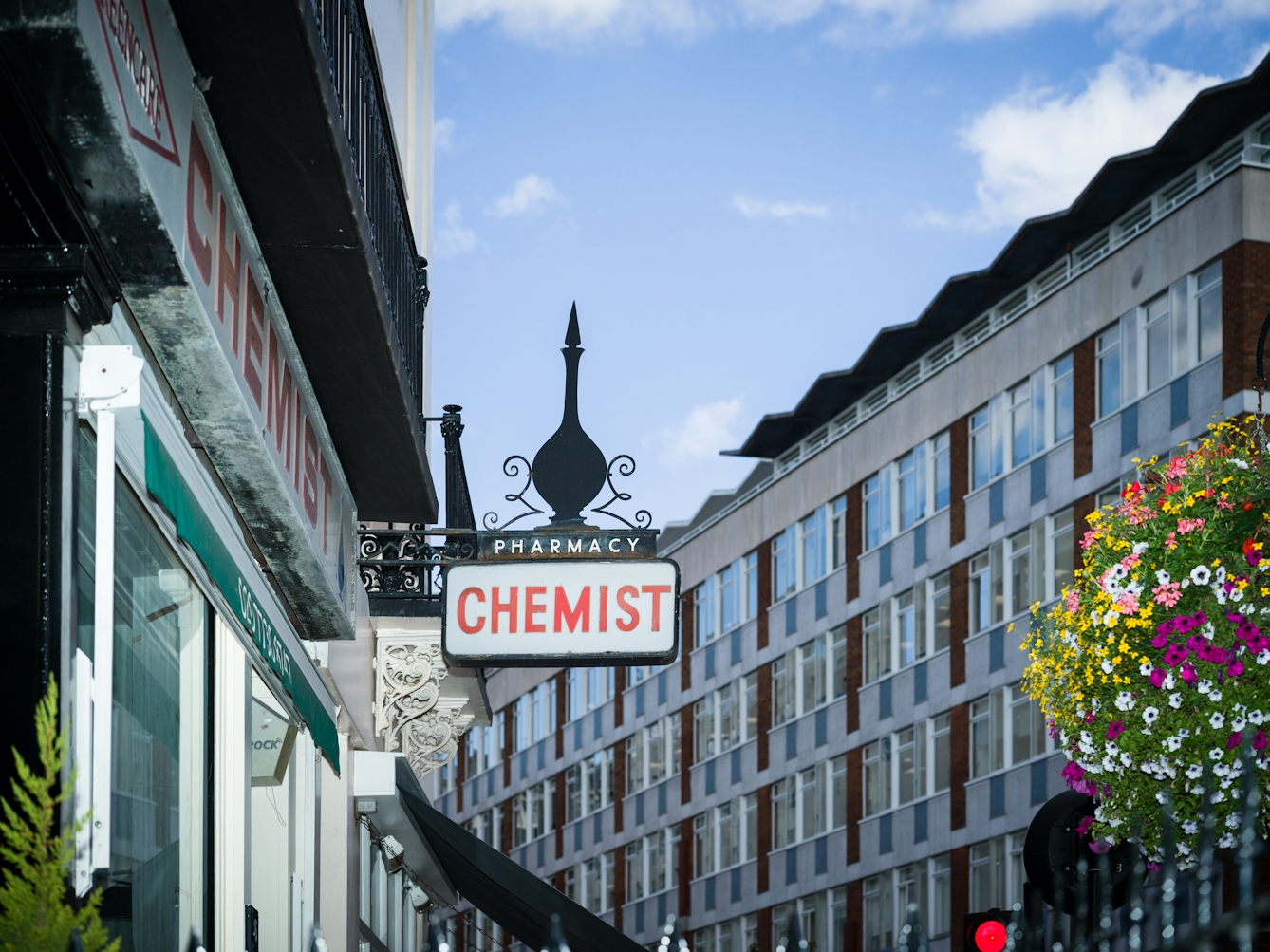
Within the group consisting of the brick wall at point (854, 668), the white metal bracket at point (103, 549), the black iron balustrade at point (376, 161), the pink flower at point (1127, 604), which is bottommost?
the white metal bracket at point (103, 549)

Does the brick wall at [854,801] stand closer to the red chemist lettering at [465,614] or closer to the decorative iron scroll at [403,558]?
the decorative iron scroll at [403,558]

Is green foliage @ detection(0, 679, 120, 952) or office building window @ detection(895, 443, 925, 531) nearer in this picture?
green foliage @ detection(0, 679, 120, 952)

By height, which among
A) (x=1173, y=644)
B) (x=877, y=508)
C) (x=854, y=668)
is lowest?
(x=1173, y=644)

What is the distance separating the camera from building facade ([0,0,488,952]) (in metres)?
4.82

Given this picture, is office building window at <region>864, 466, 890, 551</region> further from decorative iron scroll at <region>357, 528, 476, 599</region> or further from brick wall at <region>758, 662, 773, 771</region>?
decorative iron scroll at <region>357, 528, 476, 599</region>

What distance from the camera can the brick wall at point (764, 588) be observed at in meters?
51.7

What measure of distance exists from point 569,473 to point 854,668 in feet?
120

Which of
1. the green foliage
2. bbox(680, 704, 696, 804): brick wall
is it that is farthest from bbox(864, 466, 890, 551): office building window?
the green foliage

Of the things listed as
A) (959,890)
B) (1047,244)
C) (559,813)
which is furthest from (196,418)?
(559,813)

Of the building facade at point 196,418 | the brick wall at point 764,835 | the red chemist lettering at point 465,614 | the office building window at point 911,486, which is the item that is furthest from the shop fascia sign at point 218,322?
the brick wall at point 764,835

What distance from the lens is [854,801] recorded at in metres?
46.0

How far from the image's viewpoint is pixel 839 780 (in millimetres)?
47031

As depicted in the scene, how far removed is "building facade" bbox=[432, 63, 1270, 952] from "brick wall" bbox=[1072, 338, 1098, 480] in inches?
2.8

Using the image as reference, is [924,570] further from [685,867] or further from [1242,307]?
[685,867]
